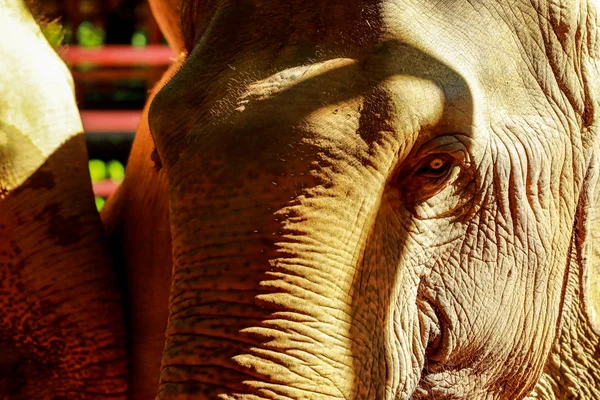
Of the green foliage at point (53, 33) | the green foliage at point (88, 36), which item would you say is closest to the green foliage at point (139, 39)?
the green foliage at point (88, 36)

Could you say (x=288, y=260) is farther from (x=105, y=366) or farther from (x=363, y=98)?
(x=105, y=366)

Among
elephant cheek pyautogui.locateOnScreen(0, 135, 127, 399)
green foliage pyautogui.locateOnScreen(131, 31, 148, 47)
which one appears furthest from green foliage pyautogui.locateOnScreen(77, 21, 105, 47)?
elephant cheek pyautogui.locateOnScreen(0, 135, 127, 399)

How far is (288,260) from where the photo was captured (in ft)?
5.47

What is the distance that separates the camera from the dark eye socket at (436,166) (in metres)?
1.81

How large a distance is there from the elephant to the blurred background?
3.22 metres

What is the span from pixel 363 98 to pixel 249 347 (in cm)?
42

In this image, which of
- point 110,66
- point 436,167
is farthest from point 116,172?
point 436,167

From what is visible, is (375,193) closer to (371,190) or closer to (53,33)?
(371,190)

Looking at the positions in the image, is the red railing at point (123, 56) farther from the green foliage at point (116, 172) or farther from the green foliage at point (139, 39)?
the green foliage at point (139, 39)

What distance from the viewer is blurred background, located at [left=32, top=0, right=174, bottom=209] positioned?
240 inches

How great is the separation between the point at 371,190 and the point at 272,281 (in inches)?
8.5

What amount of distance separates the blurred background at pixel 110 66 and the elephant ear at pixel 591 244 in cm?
312

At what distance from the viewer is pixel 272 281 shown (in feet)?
5.46

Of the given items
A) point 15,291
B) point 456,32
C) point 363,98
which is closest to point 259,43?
point 363,98
